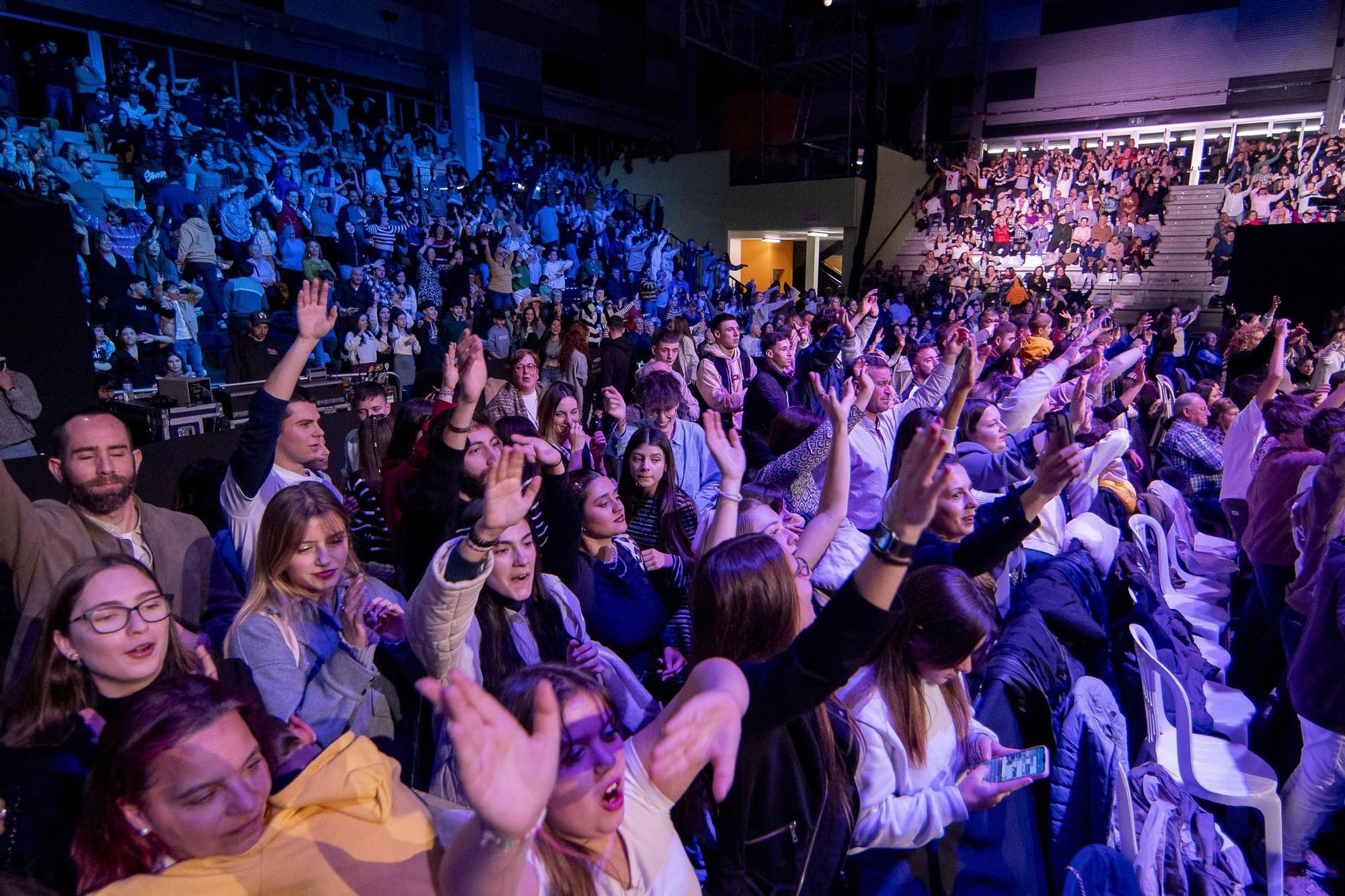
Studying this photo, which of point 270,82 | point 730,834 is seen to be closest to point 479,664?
point 730,834

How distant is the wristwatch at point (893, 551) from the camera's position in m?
1.20

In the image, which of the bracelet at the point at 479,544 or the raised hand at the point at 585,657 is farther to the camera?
the raised hand at the point at 585,657

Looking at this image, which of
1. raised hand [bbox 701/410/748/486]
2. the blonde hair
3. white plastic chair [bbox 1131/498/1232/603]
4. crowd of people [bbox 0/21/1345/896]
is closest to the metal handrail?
crowd of people [bbox 0/21/1345/896]

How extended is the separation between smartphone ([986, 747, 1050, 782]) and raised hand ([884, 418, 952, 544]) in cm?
79

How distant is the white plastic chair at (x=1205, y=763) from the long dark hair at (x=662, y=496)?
1619 mm

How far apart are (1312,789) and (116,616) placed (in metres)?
3.49

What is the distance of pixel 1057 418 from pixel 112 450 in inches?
108

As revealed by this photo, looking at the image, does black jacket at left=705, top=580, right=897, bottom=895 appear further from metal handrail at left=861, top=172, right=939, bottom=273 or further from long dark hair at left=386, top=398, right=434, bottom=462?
metal handrail at left=861, top=172, right=939, bottom=273

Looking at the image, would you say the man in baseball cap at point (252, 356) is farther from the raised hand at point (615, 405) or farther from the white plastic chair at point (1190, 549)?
the white plastic chair at point (1190, 549)

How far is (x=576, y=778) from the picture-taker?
3.71 feet

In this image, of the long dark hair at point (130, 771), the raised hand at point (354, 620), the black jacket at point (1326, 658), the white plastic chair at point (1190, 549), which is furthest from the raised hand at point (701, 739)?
the white plastic chair at point (1190, 549)

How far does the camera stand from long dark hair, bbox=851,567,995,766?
1732mm

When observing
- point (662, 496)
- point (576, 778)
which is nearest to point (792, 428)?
point (662, 496)

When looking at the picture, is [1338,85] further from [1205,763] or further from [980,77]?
[1205,763]
